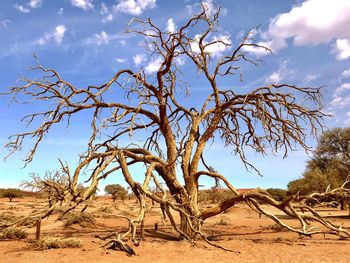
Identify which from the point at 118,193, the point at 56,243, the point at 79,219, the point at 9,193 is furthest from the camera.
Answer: the point at 118,193

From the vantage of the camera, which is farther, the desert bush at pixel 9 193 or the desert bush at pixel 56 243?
the desert bush at pixel 9 193

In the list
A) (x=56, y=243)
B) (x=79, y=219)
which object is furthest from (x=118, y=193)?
(x=56, y=243)

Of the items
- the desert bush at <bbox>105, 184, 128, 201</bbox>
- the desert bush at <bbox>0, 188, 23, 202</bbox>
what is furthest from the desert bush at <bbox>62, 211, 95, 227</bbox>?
the desert bush at <bbox>0, 188, 23, 202</bbox>

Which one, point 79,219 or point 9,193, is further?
point 9,193

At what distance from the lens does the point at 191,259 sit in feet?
33.1

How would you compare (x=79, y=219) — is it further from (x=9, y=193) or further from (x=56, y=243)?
(x=9, y=193)

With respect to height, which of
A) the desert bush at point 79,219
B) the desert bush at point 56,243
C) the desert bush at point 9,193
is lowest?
the desert bush at point 56,243

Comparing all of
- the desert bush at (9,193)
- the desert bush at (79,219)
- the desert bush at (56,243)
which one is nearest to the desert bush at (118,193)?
the desert bush at (9,193)

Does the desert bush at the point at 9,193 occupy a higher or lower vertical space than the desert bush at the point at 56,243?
higher

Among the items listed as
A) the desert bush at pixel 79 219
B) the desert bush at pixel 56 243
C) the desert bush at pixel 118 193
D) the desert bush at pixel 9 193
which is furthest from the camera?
the desert bush at pixel 118 193

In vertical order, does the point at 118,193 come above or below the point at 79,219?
above

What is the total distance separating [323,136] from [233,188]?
20.7 m

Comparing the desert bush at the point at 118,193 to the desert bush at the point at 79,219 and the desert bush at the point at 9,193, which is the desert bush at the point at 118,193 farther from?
the desert bush at the point at 79,219

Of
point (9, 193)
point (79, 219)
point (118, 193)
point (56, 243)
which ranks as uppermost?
point (118, 193)
